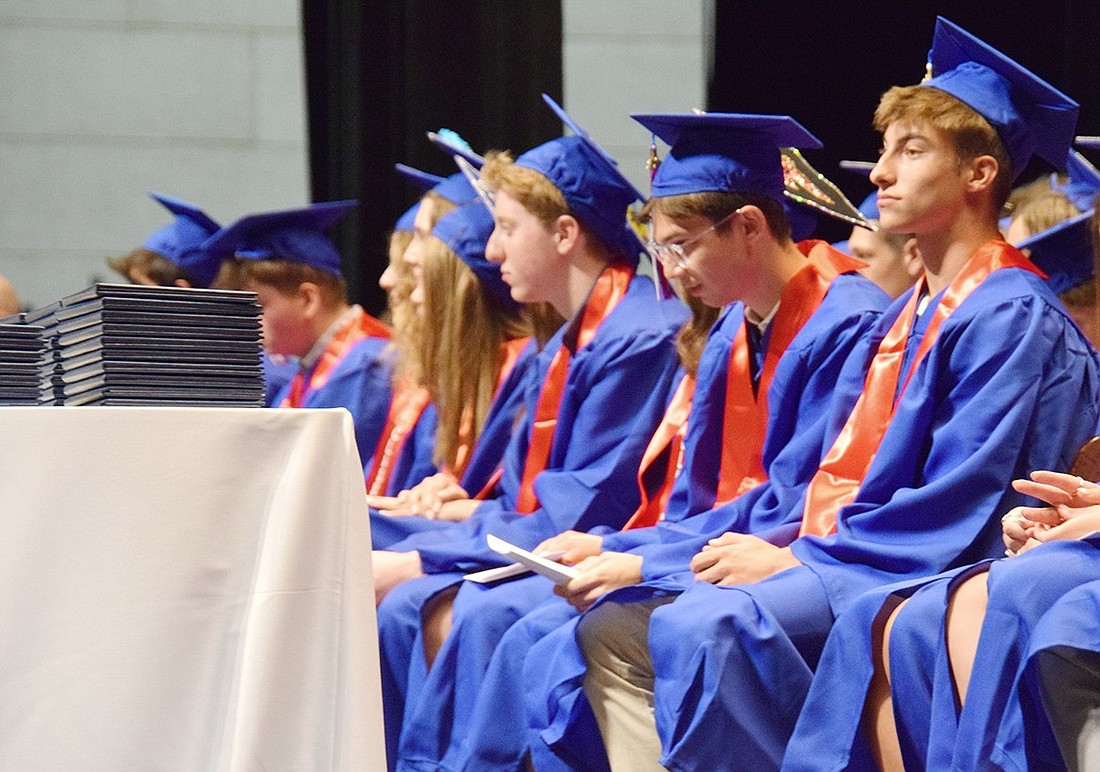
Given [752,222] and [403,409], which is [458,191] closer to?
[403,409]

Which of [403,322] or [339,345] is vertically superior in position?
[403,322]

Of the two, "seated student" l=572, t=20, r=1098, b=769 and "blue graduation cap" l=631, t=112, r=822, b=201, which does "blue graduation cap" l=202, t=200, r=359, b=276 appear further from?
"seated student" l=572, t=20, r=1098, b=769

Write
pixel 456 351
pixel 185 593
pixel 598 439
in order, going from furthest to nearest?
pixel 456 351 → pixel 598 439 → pixel 185 593

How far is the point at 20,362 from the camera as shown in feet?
8.55

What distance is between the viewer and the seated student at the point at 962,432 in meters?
2.47

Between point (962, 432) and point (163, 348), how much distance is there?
4.21 ft

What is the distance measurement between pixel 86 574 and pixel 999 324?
1509mm

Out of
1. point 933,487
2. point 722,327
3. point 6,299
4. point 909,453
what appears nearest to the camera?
point 933,487

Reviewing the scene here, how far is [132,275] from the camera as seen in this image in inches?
242

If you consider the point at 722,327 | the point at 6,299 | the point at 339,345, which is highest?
the point at 6,299

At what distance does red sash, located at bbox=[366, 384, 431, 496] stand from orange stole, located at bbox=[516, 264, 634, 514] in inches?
32.1

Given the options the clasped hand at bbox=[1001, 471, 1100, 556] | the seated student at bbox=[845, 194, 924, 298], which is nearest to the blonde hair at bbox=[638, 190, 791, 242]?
the seated student at bbox=[845, 194, 924, 298]

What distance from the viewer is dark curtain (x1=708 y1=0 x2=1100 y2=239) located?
4.84 meters

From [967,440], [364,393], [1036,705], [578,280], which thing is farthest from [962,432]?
[364,393]
